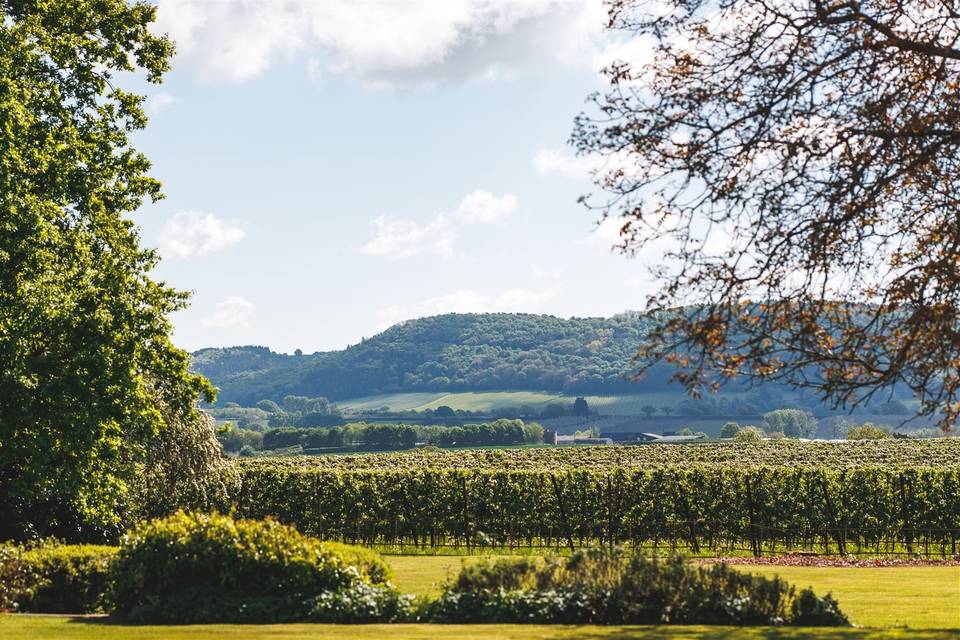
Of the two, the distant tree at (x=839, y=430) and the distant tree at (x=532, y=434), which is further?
the distant tree at (x=839, y=430)

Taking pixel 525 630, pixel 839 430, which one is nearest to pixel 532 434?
pixel 839 430

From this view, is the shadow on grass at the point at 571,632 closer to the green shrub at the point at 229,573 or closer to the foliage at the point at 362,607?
the foliage at the point at 362,607

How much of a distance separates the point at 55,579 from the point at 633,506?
2246cm

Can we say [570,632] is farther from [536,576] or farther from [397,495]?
[397,495]

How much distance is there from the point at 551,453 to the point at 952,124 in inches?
1957

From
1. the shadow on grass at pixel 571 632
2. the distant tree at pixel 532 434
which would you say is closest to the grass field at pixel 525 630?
the shadow on grass at pixel 571 632

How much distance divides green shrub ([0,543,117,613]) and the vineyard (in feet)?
54.3

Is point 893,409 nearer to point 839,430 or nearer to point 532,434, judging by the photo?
point 839,430

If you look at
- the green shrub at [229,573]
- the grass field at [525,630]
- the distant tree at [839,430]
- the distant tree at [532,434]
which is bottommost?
the distant tree at [839,430]

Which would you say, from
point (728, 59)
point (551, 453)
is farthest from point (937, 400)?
point (551, 453)

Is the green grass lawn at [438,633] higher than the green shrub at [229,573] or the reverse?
the reverse

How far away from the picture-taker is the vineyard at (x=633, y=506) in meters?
33.0

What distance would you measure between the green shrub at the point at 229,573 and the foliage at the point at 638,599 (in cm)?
126

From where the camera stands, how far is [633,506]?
3475 cm
